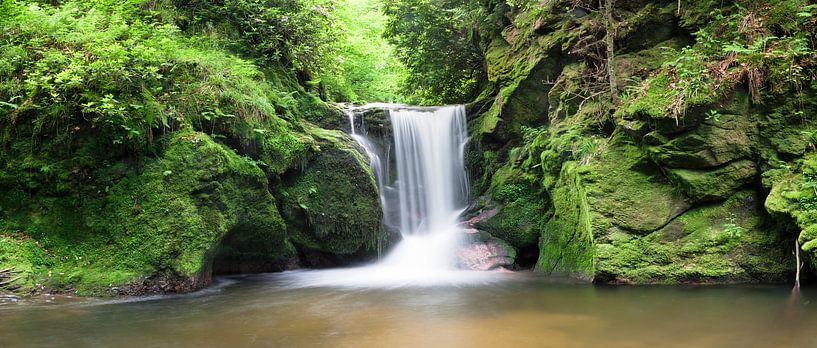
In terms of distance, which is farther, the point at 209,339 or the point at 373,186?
the point at 373,186

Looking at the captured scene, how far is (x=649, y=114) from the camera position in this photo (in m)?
8.01

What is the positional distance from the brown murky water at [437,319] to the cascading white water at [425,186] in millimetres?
3187

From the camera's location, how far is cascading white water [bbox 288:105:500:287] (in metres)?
10.9

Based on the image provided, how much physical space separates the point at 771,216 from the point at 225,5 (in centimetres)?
1127

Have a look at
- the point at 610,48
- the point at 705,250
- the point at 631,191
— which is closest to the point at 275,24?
the point at 610,48

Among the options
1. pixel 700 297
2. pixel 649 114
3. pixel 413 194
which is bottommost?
pixel 700 297

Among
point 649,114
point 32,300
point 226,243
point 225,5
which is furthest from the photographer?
point 225,5

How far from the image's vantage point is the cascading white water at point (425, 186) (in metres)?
10.9

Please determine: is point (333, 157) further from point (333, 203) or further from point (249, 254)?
point (249, 254)

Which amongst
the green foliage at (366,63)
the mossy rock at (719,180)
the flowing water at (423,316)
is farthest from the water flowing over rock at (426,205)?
the green foliage at (366,63)

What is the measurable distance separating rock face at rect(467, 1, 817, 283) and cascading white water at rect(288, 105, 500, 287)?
1421 millimetres

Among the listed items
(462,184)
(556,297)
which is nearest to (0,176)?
(556,297)

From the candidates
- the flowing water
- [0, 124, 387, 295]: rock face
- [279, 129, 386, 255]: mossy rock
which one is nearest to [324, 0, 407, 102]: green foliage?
[279, 129, 386, 255]: mossy rock

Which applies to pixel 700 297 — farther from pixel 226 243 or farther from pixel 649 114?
pixel 226 243
